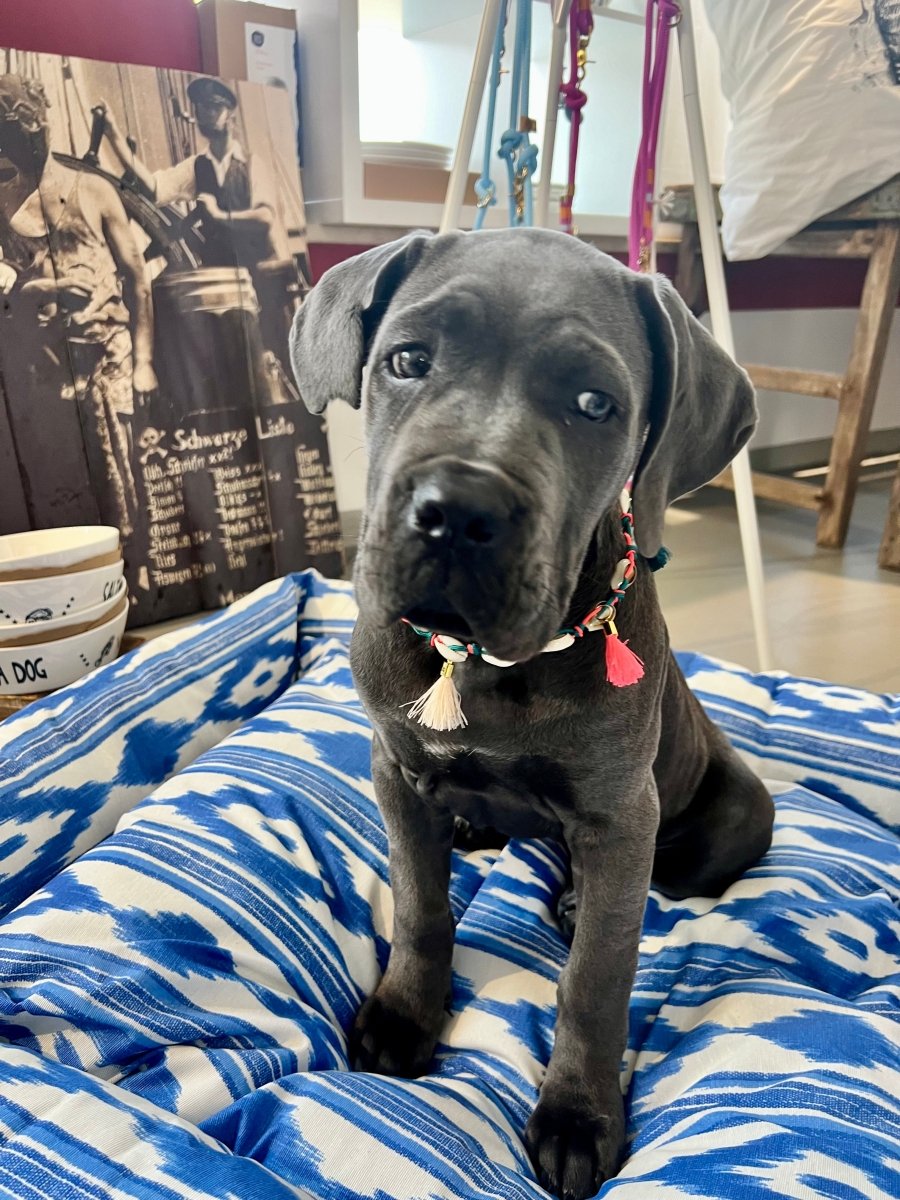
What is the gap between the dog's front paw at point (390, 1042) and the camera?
44.7 inches

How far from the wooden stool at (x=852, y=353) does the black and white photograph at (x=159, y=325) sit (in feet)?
4.57

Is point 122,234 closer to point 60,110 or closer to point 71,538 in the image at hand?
point 60,110

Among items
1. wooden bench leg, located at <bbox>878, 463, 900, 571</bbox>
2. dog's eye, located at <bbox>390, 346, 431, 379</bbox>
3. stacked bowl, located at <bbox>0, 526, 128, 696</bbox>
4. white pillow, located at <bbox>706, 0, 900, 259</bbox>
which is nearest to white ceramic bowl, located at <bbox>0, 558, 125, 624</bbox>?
stacked bowl, located at <bbox>0, 526, 128, 696</bbox>

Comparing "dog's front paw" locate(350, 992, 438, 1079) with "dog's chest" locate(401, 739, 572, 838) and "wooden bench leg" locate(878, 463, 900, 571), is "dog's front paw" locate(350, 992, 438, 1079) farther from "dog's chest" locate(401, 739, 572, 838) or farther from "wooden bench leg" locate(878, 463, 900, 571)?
"wooden bench leg" locate(878, 463, 900, 571)

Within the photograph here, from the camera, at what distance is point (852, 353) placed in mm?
3434

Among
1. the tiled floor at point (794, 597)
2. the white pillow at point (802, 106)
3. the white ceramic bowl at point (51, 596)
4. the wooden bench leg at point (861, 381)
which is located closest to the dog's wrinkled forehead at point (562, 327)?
the white ceramic bowl at point (51, 596)

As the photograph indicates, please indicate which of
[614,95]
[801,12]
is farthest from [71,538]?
[614,95]

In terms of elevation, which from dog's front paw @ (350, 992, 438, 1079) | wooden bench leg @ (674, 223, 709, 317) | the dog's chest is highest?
wooden bench leg @ (674, 223, 709, 317)

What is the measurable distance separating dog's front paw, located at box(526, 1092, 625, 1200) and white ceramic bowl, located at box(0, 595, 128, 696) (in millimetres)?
1323

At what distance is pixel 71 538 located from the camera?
7.17ft

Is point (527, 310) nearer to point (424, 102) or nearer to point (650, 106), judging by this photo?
point (650, 106)

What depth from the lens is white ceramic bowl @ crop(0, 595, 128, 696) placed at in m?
1.83

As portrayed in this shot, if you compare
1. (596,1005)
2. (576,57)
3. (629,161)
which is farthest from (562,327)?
(629,161)

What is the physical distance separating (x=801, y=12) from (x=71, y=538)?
2707 millimetres
